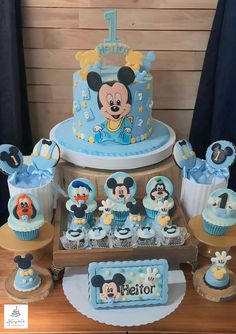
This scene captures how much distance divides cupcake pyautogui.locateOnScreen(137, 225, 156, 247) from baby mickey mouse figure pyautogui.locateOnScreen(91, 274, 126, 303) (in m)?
0.13

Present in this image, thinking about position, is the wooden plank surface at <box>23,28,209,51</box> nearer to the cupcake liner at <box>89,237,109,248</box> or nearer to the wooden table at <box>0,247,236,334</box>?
the cupcake liner at <box>89,237,109,248</box>

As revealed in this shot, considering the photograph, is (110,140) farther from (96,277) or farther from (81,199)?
(96,277)

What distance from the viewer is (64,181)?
1.42 meters

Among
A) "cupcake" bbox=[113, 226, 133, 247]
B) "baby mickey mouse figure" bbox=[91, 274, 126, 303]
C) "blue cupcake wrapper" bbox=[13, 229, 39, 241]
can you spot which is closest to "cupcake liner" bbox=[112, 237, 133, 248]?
"cupcake" bbox=[113, 226, 133, 247]

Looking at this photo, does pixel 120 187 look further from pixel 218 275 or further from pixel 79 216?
pixel 218 275

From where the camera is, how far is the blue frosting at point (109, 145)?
4.40 feet

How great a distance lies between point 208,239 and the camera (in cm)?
122

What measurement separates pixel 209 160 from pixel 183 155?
9 cm

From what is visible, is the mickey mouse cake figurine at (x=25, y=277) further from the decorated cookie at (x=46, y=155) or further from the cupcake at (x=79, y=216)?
the decorated cookie at (x=46, y=155)

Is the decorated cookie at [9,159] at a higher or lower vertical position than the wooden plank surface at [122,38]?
lower

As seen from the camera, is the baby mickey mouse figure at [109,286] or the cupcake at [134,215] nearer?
the baby mickey mouse figure at [109,286]

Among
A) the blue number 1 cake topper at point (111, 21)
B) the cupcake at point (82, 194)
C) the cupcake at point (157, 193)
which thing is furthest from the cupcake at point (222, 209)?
the blue number 1 cake topper at point (111, 21)

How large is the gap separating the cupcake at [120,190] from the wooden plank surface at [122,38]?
1.89ft

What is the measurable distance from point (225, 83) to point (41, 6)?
70cm
